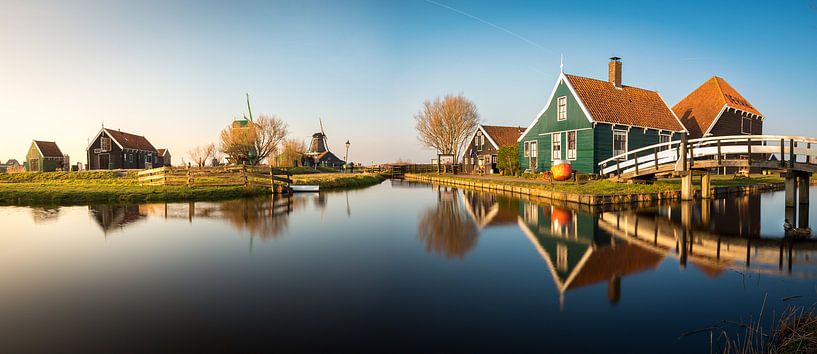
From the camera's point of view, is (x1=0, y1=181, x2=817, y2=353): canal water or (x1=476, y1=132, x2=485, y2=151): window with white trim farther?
(x1=476, y1=132, x2=485, y2=151): window with white trim

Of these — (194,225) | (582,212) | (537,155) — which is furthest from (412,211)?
(537,155)

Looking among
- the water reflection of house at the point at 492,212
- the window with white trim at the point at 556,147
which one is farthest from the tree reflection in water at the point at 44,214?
the window with white trim at the point at 556,147

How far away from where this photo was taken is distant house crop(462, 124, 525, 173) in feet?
133

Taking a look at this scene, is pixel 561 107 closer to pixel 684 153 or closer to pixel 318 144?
pixel 684 153

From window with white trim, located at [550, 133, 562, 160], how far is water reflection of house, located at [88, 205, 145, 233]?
22494 millimetres

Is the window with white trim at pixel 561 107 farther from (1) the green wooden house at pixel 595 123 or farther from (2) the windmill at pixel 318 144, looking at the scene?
(2) the windmill at pixel 318 144

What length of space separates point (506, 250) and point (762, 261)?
463cm

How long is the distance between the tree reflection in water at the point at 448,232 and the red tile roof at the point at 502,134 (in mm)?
26919

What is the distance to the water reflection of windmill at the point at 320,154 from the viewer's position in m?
68.2

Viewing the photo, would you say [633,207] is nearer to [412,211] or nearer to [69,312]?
[412,211]

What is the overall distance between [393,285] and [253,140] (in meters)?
43.0

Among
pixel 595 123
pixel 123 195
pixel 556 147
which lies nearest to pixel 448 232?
pixel 123 195

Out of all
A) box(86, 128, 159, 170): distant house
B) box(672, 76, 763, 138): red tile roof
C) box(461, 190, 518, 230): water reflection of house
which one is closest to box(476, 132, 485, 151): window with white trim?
box(672, 76, 763, 138): red tile roof

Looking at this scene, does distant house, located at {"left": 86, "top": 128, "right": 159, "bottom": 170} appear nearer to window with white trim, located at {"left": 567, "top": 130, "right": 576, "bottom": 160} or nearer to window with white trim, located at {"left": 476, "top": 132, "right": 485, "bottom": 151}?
window with white trim, located at {"left": 476, "top": 132, "right": 485, "bottom": 151}
